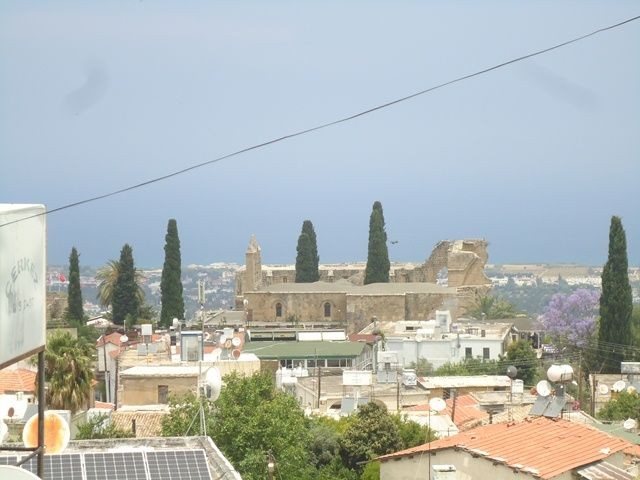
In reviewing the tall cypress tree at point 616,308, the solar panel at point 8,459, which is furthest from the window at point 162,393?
the solar panel at point 8,459

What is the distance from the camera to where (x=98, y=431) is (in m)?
25.4

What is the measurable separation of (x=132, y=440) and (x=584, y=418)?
1430 centimetres

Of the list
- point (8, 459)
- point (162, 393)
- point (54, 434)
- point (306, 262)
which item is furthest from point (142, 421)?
point (306, 262)

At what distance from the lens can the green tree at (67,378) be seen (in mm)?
28905

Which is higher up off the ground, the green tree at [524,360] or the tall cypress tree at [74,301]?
the tall cypress tree at [74,301]

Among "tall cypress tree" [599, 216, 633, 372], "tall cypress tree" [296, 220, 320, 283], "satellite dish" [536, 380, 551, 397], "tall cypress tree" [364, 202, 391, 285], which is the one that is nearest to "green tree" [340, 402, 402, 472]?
"satellite dish" [536, 380, 551, 397]

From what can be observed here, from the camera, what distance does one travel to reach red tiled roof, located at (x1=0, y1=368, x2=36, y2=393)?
3478cm

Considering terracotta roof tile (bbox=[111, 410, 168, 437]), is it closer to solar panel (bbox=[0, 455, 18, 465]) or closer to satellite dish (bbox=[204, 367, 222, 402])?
satellite dish (bbox=[204, 367, 222, 402])

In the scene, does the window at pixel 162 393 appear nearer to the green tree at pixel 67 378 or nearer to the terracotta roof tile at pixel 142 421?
the terracotta roof tile at pixel 142 421

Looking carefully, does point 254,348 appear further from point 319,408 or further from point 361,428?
point 361,428

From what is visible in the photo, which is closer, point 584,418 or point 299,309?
point 584,418

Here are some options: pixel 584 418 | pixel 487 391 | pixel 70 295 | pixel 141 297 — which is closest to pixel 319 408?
pixel 487 391

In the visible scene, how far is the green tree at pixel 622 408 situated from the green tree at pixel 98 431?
1164 centimetres

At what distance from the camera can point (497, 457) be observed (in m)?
18.3
